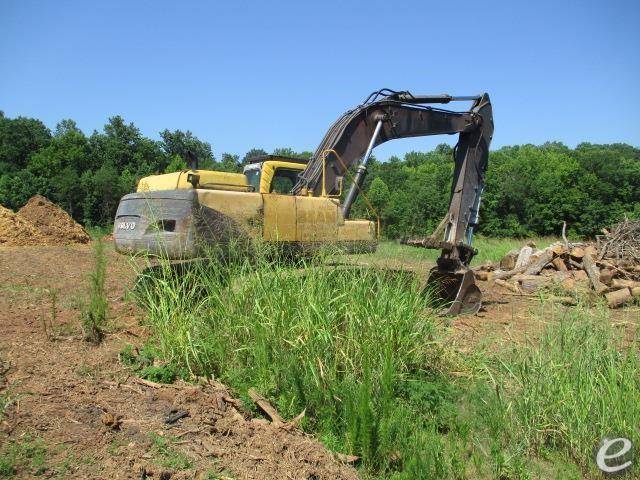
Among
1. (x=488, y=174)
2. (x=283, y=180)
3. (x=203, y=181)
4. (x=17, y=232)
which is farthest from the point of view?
(x=488, y=174)

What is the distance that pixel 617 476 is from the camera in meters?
3.30

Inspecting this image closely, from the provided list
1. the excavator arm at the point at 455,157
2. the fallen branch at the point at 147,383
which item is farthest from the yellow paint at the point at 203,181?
the fallen branch at the point at 147,383

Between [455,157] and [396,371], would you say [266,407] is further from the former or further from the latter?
[455,157]

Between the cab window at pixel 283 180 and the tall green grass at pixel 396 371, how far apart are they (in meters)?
3.88

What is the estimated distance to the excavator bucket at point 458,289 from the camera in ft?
24.4

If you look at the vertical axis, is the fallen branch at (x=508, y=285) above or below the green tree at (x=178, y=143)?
below

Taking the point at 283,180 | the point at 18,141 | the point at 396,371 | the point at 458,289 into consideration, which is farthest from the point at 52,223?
the point at 18,141

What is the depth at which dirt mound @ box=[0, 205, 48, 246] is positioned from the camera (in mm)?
13492

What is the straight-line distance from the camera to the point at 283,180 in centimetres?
907

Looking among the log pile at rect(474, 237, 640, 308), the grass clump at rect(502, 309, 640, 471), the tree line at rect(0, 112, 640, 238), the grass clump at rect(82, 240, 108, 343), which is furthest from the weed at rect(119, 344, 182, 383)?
the tree line at rect(0, 112, 640, 238)

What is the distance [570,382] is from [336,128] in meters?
5.06

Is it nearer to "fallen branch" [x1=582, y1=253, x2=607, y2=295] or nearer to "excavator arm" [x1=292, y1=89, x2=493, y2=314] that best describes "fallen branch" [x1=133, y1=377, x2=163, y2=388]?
"excavator arm" [x1=292, y1=89, x2=493, y2=314]

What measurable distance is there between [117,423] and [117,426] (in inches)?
1.1

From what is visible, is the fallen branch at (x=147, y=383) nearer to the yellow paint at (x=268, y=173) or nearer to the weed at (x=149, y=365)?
the weed at (x=149, y=365)
